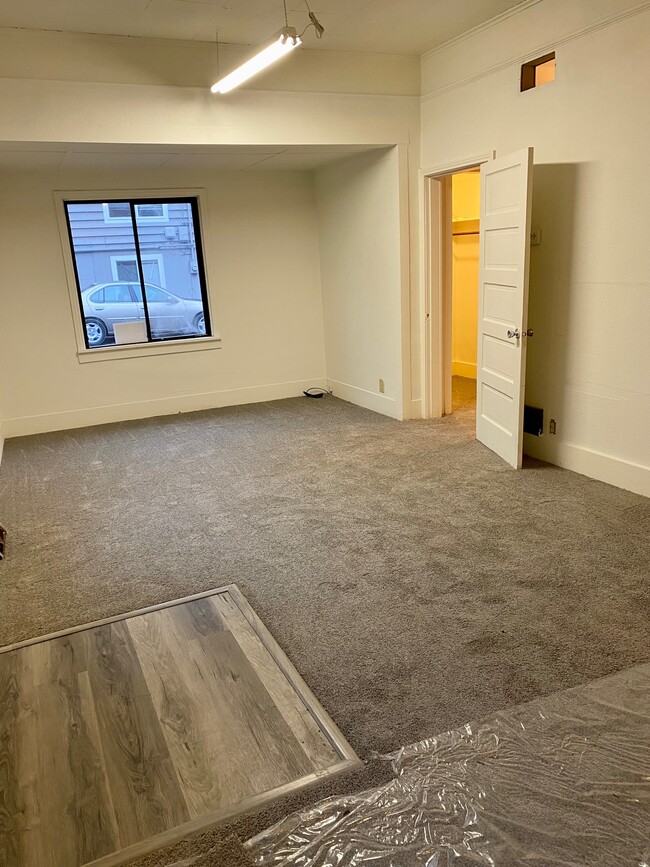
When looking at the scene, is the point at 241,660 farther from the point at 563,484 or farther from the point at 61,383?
the point at 61,383

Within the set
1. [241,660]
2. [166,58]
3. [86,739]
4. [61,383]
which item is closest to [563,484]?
[241,660]

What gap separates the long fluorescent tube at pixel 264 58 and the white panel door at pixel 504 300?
1.52 metres

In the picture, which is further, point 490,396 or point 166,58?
point 490,396

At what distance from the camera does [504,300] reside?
4336mm

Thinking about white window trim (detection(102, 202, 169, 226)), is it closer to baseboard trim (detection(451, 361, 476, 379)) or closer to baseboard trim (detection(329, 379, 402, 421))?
baseboard trim (detection(329, 379, 402, 421))

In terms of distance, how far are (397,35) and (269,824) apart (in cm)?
486

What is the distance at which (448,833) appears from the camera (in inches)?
64.9

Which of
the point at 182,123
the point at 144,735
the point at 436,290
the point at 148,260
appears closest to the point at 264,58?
the point at 182,123

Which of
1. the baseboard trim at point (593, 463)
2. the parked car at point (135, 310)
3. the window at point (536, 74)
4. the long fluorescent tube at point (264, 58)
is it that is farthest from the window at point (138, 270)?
the baseboard trim at point (593, 463)

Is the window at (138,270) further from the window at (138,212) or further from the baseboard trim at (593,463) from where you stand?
the baseboard trim at (593,463)

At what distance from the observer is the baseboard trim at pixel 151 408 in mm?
5902

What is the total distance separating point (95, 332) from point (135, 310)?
1.44 ft

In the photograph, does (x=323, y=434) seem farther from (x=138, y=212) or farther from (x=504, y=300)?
(x=138, y=212)

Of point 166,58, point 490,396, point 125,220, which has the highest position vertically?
point 166,58
